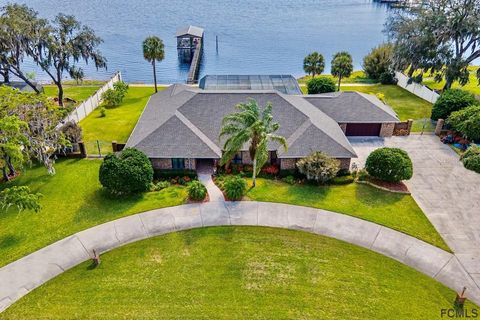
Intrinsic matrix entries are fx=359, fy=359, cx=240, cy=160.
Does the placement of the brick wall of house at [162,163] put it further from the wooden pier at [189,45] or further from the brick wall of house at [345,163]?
the wooden pier at [189,45]

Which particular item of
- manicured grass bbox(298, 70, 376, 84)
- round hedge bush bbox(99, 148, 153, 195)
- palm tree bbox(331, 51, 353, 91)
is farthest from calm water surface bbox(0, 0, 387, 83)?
round hedge bush bbox(99, 148, 153, 195)

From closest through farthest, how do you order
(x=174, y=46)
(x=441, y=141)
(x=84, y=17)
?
(x=441, y=141) → (x=174, y=46) → (x=84, y=17)

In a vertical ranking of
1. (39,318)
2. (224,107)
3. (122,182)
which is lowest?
(39,318)

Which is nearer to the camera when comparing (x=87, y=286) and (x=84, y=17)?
(x=87, y=286)

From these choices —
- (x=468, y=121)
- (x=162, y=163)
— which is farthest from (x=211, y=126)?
(x=468, y=121)

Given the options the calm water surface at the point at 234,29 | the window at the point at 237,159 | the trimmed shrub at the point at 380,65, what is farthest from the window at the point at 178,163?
the trimmed shrub at the point at 380,65

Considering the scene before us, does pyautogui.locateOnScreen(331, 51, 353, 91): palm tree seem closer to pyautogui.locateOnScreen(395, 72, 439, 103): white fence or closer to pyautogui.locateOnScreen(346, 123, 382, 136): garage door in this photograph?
pyautogui.locateOnScreen(395, 72, 439, 103): white fence

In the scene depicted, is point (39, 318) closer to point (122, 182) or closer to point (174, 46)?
point (122, 182)

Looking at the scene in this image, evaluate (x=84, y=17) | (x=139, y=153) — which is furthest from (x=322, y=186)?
(x=84, y=17)
